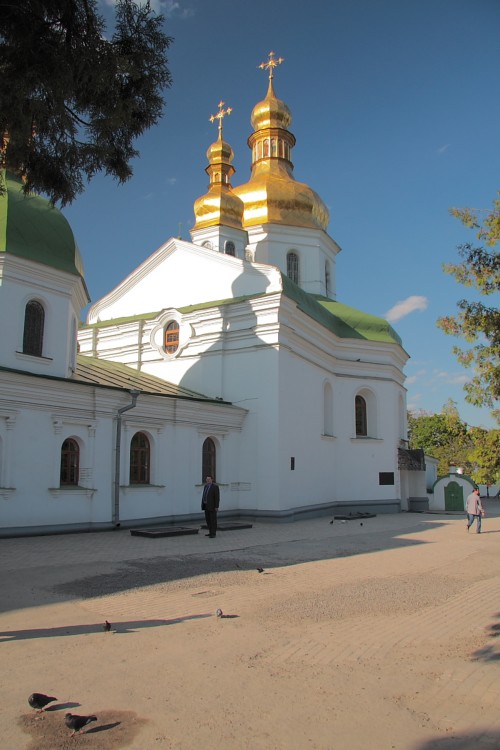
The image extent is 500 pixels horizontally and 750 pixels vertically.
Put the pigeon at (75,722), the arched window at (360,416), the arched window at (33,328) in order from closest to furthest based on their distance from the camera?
the pigeon at (75,722) → the arched window at (33,328) → the arched window at (360,416)

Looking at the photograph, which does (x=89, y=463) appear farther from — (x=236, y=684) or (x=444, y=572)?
(x=236, y=684)

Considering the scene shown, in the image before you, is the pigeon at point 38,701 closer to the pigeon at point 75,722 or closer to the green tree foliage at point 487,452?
the pigeon at point 75,722

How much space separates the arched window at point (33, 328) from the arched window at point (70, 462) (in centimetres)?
237

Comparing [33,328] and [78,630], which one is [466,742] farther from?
[33,328]

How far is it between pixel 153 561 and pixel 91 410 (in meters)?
5.70

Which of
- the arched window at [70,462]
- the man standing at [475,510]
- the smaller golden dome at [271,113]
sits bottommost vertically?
the man standing at [475,510]

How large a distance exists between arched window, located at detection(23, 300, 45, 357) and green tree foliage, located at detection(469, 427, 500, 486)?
11821 mm

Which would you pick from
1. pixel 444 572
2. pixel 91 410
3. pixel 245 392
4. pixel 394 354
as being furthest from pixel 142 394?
pixel 394 354

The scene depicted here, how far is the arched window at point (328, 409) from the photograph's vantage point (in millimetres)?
23641

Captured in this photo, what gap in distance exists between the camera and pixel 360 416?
2525cm

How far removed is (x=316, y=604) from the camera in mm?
7121

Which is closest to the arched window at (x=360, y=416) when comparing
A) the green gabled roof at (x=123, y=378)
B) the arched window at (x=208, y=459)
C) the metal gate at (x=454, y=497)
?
the metal gate at (x=454, y=497)

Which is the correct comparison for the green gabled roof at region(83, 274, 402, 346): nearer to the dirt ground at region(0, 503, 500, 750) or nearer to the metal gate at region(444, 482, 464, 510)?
the metal gate at region(444, 482, 464, 510)

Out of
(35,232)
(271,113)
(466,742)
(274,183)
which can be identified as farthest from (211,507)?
(271,113)
